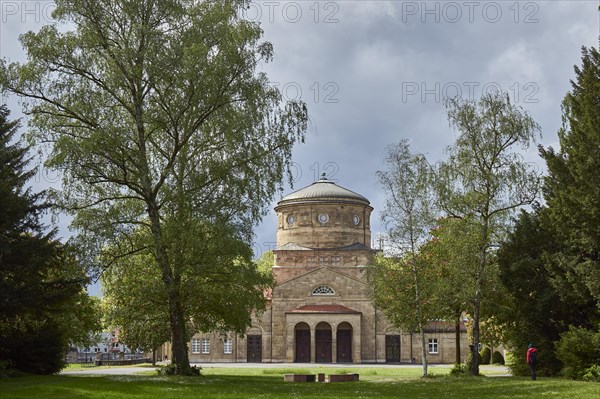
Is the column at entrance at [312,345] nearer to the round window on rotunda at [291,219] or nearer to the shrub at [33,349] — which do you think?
the round window on rotunda at [291,219]

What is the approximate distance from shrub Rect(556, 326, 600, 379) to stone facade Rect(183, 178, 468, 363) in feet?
109

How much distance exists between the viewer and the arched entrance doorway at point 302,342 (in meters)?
68.0

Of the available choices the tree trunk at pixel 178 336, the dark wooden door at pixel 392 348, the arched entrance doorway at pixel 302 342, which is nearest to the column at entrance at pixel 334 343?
the arched entrance doorway at pixel 302 342

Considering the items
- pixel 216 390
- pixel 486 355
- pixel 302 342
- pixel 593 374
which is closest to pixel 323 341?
pixel 302 342

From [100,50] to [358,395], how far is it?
700 inches

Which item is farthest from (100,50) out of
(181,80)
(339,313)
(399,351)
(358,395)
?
(399,351)

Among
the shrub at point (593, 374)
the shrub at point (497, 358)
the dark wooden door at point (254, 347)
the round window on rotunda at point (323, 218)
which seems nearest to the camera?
the shrub at point (593, 374)

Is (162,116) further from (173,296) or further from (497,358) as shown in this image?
(497,358)

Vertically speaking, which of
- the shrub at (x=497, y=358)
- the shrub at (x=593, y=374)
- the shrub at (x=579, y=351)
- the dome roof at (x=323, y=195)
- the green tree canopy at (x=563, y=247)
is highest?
the dome roof at (x=323, y=195)

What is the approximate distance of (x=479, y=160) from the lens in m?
37.2

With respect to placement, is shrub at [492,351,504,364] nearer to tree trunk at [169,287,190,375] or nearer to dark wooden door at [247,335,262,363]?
dark wooden door at [247,335,262,363]

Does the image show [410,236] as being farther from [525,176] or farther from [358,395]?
[358,395]

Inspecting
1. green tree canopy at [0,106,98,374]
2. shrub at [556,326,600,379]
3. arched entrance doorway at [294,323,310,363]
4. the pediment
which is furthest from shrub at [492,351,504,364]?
green tree canopy at [0,106,98,374]

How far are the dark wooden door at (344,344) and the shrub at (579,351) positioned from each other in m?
36.9
